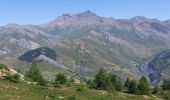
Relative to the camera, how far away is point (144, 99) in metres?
60.8

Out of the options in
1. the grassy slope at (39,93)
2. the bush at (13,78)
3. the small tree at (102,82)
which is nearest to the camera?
the grassy slope at (39,93)

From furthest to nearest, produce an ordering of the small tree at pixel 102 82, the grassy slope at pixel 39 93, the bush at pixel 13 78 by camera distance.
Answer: the small tree at pixel 102 82, the bush at pixel 13 78, the grassy slope at pixel 39 93

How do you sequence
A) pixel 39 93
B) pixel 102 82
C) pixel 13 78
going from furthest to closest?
pixel 102 82 < pixel 13 78 < pixel 39 93

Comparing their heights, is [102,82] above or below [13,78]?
below

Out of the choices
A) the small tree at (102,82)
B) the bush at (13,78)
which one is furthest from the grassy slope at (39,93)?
the small tree at (102,82)

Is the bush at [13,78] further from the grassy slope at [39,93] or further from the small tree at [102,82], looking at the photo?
the small tree at [102,82]

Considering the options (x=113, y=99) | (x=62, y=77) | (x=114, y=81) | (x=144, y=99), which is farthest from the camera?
(x=114, y=81)

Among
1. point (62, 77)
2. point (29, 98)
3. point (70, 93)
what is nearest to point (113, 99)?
point (70, 93)

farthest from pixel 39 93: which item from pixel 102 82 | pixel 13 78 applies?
pixel 102 82

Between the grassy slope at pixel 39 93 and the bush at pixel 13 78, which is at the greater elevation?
the bush at pixel 13 78

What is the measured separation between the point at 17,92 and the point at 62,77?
29.7 metres

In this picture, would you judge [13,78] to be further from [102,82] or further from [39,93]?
[102,82]

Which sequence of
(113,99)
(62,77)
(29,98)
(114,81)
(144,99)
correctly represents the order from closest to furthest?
(29,98) → (113,99) → (144,99) → (62,77) → (114,81)

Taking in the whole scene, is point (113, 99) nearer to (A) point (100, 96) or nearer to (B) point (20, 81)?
(A) point (100, 96)
